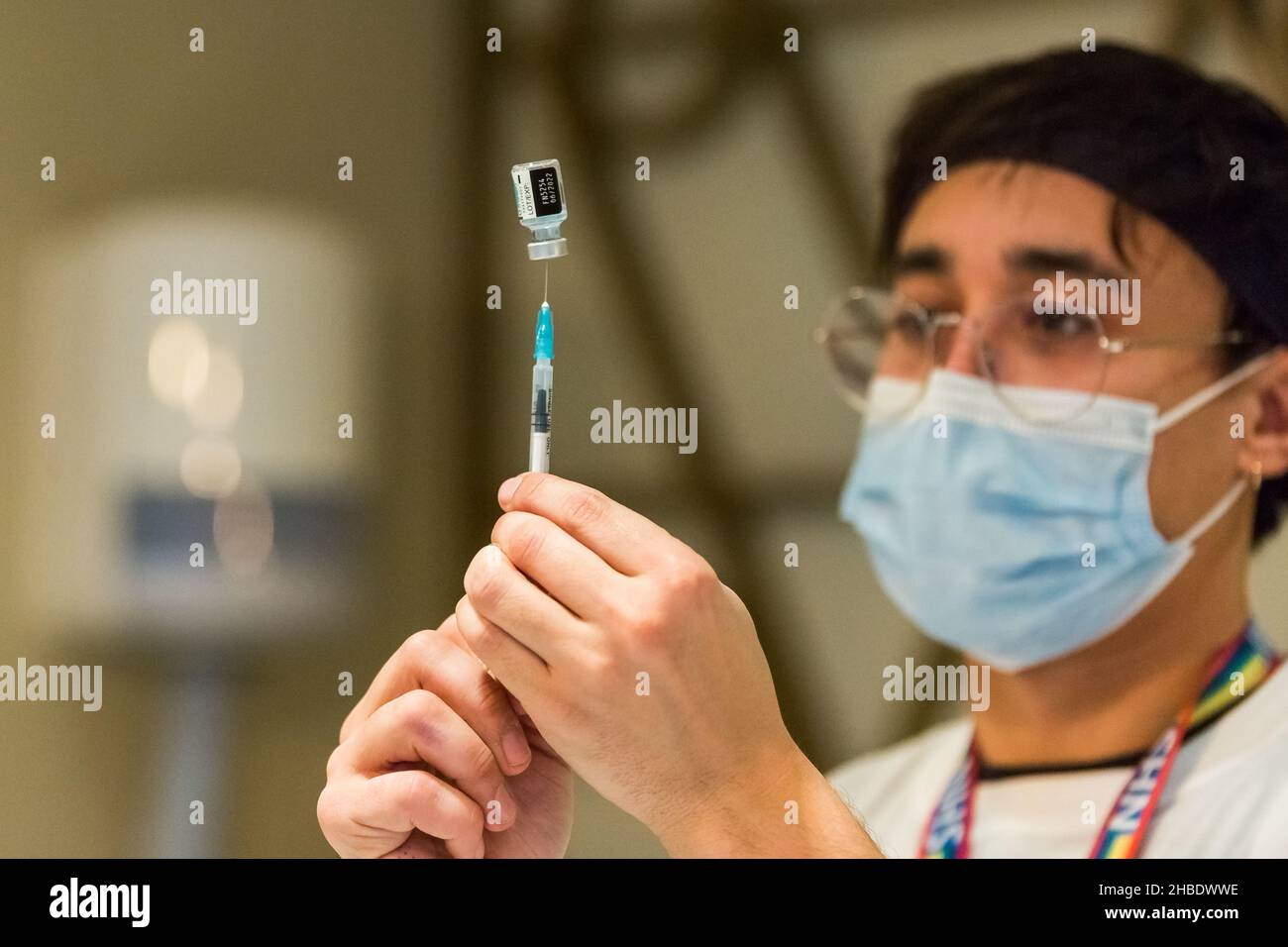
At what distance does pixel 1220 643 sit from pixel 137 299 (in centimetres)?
123

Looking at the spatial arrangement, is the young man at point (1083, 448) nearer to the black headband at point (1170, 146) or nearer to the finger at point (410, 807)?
the black headband at point (1170, 146)

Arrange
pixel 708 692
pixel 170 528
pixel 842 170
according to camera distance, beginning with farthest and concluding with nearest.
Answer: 1. pixel 842 170
2. pixel 170 528
3. pixel 708 692

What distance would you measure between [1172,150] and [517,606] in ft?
3.05

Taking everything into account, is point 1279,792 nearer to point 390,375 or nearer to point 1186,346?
point 1186,346

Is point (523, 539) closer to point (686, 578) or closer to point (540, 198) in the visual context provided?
point (686, 578)

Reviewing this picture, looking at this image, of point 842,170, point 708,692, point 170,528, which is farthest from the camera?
point 842,170

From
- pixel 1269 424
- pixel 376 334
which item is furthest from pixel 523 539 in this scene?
pixel 1269 424

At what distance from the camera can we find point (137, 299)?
3.90 feet

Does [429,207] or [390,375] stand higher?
[429,207]

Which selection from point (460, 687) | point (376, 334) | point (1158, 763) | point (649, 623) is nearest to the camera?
point (649, 623)

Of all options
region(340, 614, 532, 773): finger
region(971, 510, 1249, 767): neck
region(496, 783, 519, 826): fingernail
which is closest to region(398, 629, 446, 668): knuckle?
region(340, 614, 532, 773): finger

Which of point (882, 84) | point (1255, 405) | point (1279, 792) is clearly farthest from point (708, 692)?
point (882, 84)

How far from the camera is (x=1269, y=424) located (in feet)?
3.92

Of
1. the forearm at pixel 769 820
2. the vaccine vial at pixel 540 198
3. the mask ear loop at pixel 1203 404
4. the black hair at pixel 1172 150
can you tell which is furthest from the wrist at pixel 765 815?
the black hair at pixel 1172 150
